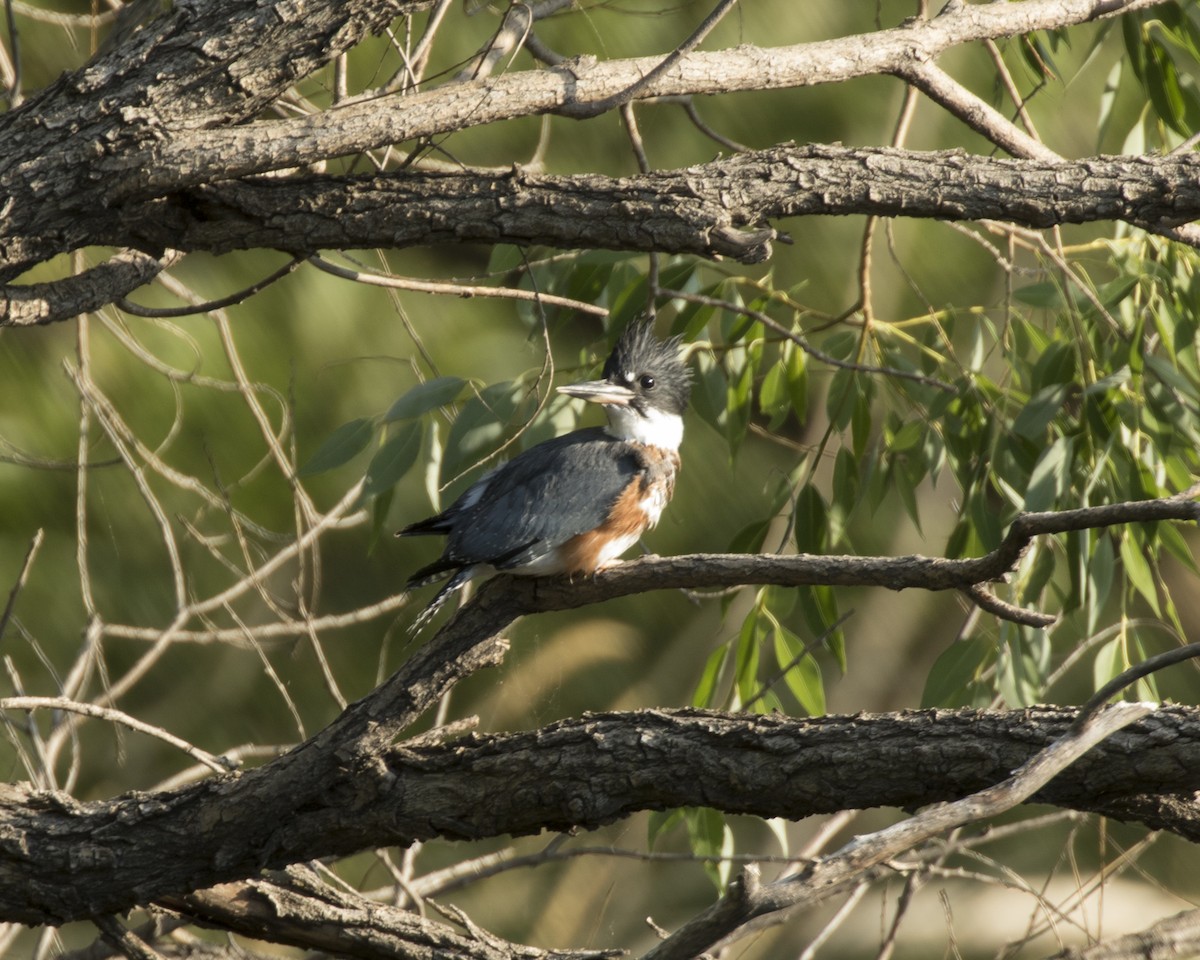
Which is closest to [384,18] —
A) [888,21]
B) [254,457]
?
[254,457]

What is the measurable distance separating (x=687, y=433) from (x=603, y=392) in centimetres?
145

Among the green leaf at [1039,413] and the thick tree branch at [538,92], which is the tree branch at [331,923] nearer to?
the thick tree branch at [538,92]

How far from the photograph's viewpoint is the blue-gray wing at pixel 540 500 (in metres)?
1.99

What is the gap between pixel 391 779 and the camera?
1596 mm

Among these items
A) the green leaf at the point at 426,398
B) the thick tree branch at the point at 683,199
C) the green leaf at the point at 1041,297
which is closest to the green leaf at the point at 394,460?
the green leaf at the point at 426,398

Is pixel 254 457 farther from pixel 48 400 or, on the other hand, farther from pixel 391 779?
pixel 391 779

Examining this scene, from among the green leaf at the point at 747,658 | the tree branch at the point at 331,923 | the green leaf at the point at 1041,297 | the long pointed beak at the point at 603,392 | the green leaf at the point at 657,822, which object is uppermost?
the green leaf at the point at 1041,297

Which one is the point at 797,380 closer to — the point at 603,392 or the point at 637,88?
the point at 603,392

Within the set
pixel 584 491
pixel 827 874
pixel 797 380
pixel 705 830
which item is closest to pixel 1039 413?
pixel 797 380

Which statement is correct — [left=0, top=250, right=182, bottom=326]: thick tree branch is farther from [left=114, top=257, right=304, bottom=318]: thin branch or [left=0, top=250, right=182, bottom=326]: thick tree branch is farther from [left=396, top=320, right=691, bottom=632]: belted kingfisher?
[left=396, top=320, right=691, bottom=632]: belted kingfisher

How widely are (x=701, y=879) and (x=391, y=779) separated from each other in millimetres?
2801

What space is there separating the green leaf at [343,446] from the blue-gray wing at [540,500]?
189 millimetres

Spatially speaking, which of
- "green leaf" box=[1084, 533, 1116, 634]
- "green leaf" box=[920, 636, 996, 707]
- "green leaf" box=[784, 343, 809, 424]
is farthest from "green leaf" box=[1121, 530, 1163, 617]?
"green leaf" box=[784, 343, 809, 424]

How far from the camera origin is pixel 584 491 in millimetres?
2123
